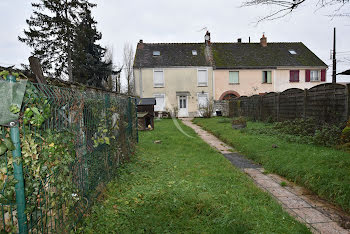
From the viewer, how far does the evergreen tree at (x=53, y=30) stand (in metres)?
18.0

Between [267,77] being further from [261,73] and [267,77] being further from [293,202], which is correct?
[293,202]

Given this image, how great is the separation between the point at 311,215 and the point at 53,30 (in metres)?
21.0

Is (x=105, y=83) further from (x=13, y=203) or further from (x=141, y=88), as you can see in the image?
(x=13, y=203)

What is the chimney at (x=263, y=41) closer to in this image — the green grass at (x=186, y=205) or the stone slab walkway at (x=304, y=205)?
the stone slab walkway at (x=304, y=205)

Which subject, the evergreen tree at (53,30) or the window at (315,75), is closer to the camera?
the evergreen tree at (53,30)

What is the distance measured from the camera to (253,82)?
82.8 ft

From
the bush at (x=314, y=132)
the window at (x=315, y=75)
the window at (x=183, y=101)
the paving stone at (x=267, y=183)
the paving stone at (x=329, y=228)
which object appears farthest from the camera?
the window at (x=315, y=75)

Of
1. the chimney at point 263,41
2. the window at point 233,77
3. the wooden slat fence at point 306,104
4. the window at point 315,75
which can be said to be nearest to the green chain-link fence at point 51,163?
the wooden slat fence at point 306,104

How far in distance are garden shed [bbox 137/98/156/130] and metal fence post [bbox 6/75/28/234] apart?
9.87 m

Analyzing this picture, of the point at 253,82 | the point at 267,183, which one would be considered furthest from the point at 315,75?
the point at 267,183

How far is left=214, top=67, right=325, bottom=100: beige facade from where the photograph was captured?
25078 mm

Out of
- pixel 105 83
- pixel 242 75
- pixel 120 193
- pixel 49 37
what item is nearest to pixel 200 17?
pixel 120 193

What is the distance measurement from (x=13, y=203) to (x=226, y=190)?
10.2ft

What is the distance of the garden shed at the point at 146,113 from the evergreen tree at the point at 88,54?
9574 mm
